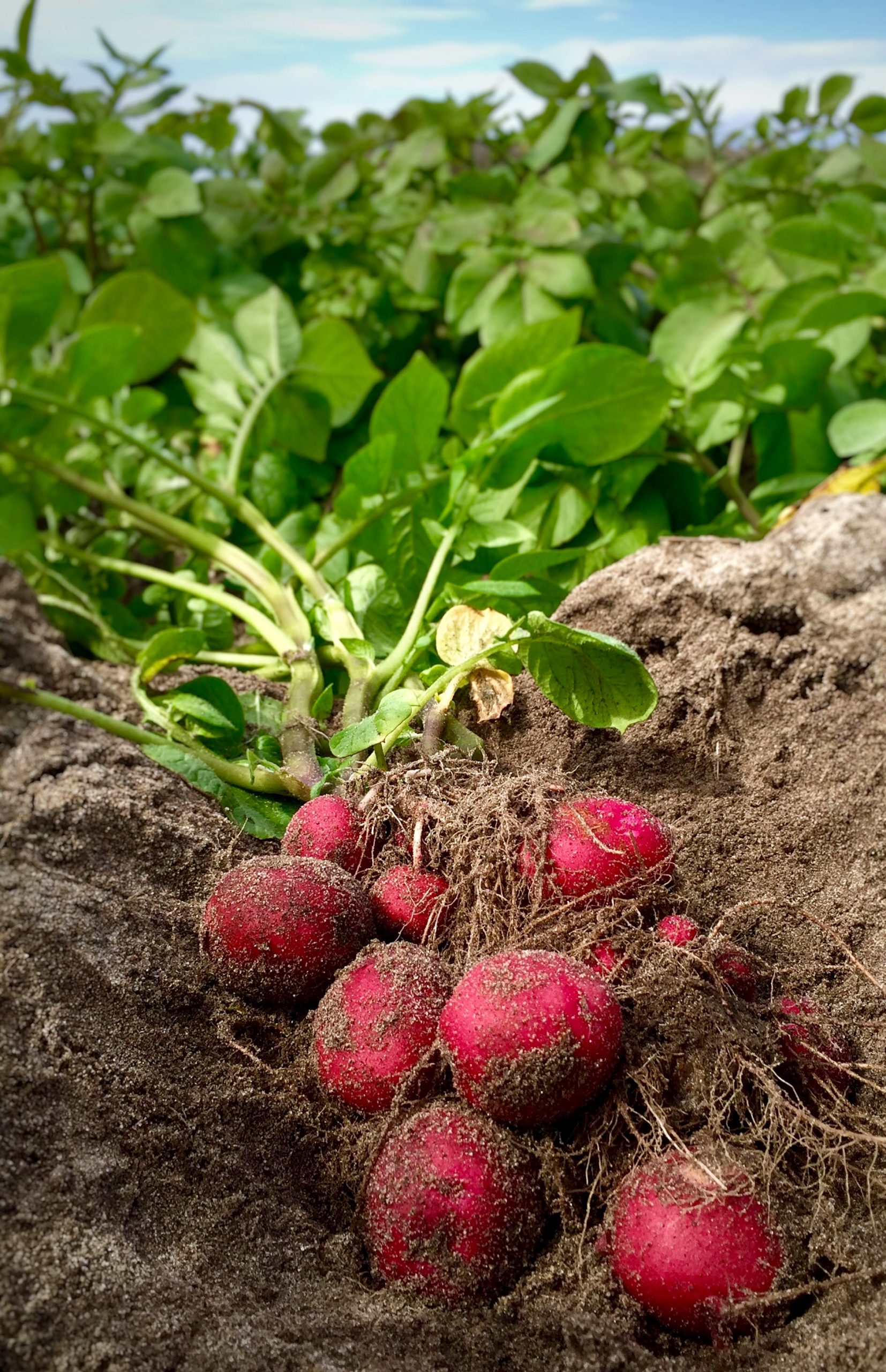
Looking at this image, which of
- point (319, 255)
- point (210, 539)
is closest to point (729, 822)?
point (210, 539)

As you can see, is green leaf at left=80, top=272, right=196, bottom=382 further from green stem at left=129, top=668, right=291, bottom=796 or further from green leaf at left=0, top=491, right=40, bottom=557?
green stem at left=129, top=668, right=291, bottom=796

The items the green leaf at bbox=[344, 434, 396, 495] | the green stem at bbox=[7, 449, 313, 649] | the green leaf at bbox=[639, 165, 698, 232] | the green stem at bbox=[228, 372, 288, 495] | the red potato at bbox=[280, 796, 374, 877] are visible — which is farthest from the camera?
the green leaf at bbox=[639, 165, 698, 232]

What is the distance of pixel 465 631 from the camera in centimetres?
96

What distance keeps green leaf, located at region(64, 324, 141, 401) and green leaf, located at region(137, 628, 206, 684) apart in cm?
42

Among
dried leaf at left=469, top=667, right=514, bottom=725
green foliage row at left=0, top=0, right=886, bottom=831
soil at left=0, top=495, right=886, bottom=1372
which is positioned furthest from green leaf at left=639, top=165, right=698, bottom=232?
dried leaf at left=469, top=667, right=514, bottom=725

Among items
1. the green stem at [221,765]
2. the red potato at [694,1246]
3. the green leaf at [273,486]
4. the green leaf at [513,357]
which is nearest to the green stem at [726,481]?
the green leaf at [513,357]

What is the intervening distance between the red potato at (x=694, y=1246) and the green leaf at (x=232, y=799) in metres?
0.42

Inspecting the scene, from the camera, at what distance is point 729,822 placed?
32.8 inches

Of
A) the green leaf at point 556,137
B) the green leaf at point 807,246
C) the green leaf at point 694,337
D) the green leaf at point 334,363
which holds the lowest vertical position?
the green leaf at point 334,363

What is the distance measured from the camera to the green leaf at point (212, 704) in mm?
954

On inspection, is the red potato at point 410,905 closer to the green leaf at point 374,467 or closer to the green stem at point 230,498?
the green stem at point 230,498

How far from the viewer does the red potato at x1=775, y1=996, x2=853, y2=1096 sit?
0.66 metres

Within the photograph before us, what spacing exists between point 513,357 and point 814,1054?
91cm

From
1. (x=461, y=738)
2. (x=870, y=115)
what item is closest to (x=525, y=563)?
(x=461, y=738)
